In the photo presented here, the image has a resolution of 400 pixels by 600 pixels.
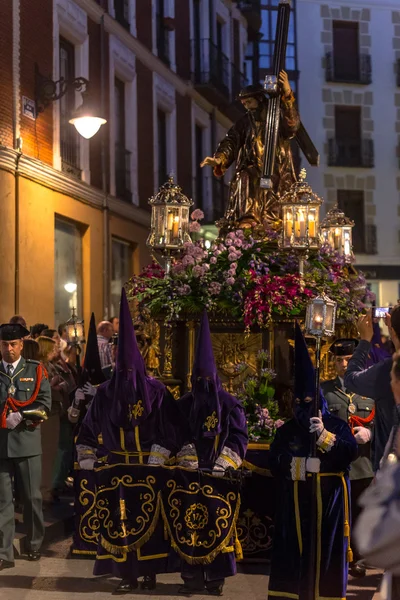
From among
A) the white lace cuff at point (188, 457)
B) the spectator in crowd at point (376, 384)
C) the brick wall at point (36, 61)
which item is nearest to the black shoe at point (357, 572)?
the white lace cuff at point (188, 457)

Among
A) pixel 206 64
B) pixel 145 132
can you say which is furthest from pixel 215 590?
pixel 206 64

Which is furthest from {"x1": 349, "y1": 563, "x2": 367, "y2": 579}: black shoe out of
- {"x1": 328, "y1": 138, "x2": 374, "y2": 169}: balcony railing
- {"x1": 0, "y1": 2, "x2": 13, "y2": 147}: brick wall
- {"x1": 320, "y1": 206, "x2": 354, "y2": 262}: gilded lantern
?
{"x1": 328, "y1": 138, "x2": 374, "y2": 169}: balcony railing

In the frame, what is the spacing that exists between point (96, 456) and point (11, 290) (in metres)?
7.65

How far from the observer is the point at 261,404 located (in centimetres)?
1030

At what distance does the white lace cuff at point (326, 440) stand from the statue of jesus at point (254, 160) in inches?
164

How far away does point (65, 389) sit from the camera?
12367 mm

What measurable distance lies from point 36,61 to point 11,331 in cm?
851

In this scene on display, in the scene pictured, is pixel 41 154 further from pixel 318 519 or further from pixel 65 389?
pixel 318 519

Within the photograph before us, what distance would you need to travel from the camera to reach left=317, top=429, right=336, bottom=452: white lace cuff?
7.76 meters

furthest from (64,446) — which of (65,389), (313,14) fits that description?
(313,14)

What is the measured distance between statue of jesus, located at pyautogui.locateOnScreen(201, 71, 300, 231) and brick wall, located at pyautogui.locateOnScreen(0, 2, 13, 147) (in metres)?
5.09

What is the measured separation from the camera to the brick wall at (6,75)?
1619 centimetres

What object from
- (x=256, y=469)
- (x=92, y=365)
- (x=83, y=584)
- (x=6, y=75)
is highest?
(x=6, y=75)

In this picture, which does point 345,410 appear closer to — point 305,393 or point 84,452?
point 305,393
